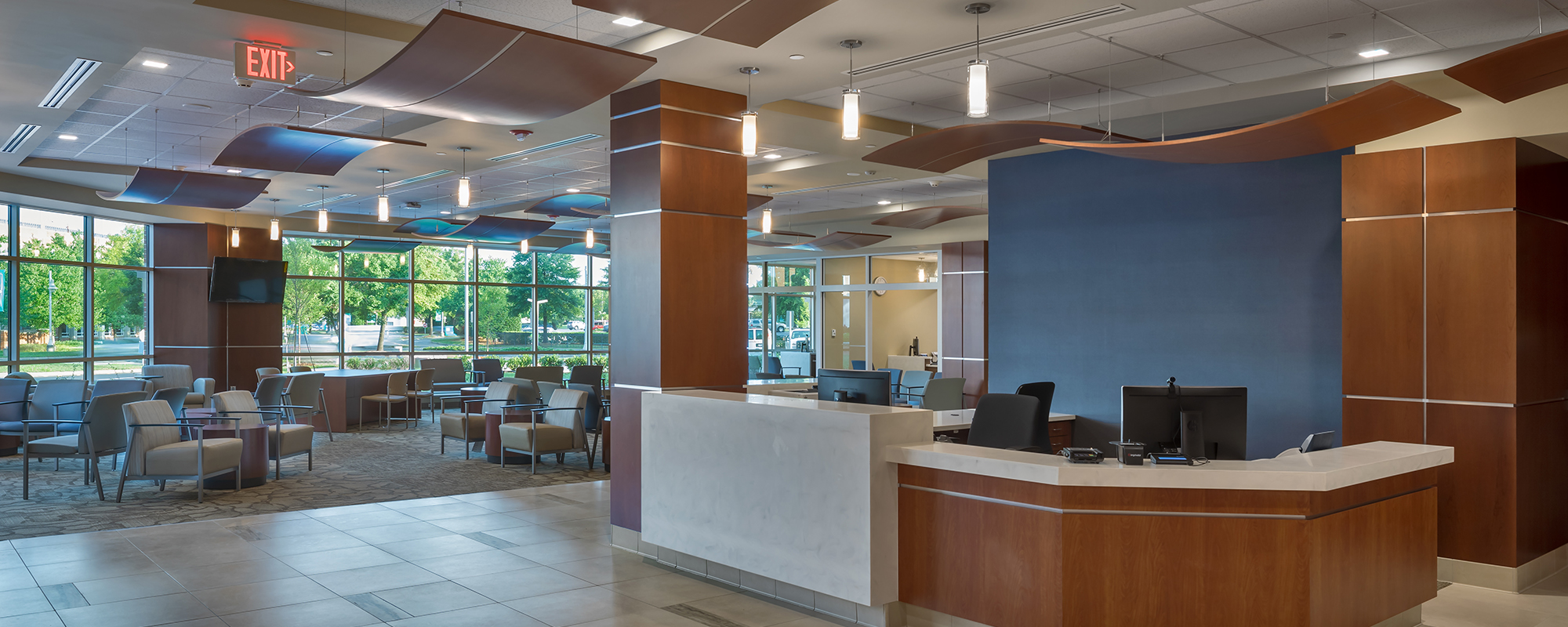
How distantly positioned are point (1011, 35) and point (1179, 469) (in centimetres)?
307

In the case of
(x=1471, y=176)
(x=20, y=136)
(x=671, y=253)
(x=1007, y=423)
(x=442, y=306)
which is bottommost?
(x=1007, y=423)

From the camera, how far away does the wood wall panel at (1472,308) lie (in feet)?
→ 19.0

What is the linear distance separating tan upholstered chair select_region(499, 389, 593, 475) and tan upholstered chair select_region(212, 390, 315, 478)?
2.01m

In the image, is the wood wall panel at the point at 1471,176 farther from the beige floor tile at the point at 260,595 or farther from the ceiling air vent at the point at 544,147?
the beige floor tile at the point at 260,595

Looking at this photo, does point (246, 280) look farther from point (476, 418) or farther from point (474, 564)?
point (474, 564)

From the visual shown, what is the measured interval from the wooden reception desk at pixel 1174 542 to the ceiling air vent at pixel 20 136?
930 cm

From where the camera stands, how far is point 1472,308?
233 inches

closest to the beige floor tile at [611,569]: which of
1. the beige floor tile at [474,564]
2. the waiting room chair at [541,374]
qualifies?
the beige floor tile at [474,564]

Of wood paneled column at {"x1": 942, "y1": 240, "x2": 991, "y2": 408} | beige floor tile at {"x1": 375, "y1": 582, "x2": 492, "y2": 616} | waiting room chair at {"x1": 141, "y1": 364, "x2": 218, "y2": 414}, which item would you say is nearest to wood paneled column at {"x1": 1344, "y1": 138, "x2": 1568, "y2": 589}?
beige floor tile at {"x1": 375, "y1": 582, "x2": 492, "y2": 616}

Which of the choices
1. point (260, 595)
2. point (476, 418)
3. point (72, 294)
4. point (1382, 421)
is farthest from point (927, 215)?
point (72, 294)

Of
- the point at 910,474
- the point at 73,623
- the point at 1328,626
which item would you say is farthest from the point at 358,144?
the point at 1328,626

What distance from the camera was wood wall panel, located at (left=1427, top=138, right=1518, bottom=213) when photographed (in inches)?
227

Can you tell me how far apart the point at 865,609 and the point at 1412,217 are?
14.7ft

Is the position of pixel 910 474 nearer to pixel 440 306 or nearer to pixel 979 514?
pixel 979 514
